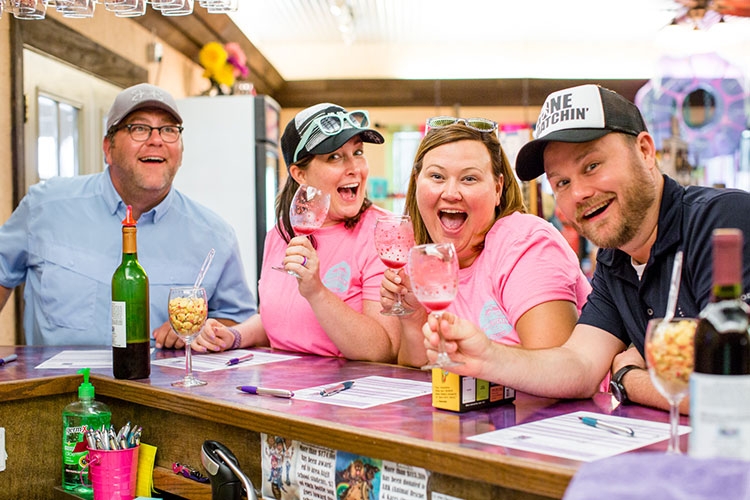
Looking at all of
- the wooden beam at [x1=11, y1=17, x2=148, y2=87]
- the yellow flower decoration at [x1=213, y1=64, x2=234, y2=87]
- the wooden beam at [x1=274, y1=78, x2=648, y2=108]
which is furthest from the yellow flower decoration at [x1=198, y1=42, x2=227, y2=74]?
the wooden beam at [x1=274, y1=78, x2=648, y2=108]

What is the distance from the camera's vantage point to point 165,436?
1.81 metres

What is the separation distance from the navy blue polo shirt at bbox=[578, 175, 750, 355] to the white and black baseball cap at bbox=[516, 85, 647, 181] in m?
0.17

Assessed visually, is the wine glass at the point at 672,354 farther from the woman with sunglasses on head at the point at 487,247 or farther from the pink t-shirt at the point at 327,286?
the pink t-shirt at the point at 327,286

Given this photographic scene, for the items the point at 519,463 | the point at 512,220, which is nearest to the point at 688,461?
the point at 519,463

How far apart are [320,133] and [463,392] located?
1197 millimetres

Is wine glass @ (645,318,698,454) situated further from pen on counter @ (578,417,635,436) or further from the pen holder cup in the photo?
the pen holder cup

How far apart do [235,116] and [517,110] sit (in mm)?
3298

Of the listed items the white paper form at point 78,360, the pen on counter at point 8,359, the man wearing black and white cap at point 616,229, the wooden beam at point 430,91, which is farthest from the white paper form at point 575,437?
the wooden beam at point 430,91

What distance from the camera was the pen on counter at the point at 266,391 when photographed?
160 centimetres

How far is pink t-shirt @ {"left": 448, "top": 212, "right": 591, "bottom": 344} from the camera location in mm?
1731

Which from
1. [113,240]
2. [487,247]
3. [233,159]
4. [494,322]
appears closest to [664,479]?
[494,322]

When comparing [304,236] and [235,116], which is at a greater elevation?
[235,116]

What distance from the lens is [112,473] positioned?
1711mm

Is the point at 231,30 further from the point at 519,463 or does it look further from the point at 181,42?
the point at 519,463
